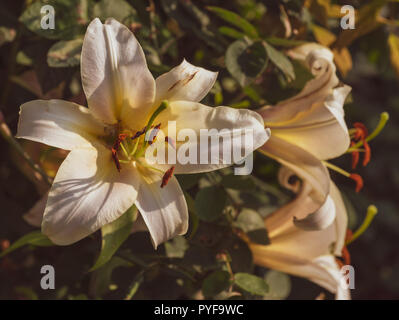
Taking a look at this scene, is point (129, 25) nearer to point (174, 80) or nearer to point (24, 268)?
point (174, 80)

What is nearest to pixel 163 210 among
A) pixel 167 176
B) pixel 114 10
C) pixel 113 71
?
pixel 167 176

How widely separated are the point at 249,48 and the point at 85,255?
1.09ft

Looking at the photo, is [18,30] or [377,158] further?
[377,158]

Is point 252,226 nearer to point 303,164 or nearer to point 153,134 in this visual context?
point 303,164

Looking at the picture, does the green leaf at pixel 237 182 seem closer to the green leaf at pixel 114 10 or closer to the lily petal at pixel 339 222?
the lily petal at pixel 339 222

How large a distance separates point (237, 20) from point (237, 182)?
0.67 feet

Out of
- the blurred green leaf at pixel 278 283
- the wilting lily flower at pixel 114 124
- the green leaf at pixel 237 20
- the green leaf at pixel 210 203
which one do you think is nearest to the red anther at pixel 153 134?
the wilting lily flower at pixel 114 124

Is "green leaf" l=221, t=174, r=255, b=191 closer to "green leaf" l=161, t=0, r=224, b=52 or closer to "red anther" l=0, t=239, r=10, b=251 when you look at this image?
"green leaf" l=161, t=0, r=224, b=52

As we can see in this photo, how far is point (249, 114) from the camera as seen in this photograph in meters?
0.62

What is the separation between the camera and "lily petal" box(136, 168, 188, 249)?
2.00 feet

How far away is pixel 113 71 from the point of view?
24.1 inches

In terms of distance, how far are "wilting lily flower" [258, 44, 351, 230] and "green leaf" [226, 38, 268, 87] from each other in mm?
53

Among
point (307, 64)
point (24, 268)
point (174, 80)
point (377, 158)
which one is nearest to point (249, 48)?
point (307, 64)

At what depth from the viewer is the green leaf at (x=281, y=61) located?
759mm
